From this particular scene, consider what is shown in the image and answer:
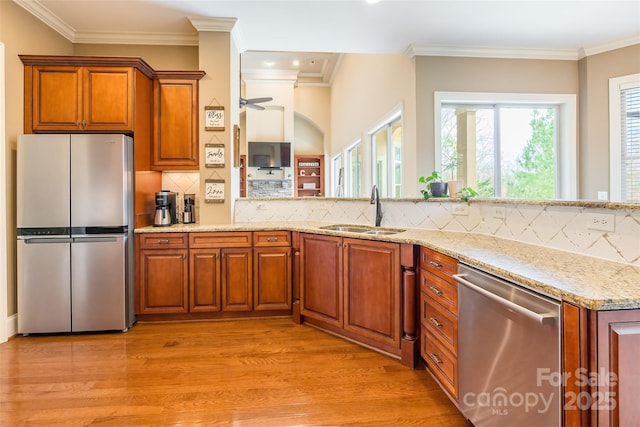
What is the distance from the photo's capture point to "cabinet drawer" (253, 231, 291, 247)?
3131 millimetres

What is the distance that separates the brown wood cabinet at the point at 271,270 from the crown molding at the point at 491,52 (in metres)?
2.66

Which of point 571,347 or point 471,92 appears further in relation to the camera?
point 471,92

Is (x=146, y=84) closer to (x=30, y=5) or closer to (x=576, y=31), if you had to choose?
(x=30, y=5)

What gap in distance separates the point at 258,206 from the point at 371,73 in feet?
10.2

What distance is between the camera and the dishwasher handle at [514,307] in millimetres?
1098

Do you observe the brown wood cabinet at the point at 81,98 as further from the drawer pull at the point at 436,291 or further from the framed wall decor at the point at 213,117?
the drawer pull at the point at 436,291

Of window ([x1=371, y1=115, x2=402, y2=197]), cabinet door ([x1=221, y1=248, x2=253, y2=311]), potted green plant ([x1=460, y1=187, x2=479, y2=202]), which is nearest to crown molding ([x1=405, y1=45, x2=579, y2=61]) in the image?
window ([x1=371, y1=115, x2=402, y2=197])

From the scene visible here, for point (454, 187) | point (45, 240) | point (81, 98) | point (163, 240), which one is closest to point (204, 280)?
point (163, 240)

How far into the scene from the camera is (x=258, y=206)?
364 cm

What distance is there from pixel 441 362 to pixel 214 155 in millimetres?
2732

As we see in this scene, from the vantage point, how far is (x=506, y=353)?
1.33m

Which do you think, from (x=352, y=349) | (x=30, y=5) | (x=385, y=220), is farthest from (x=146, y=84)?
(x=352, y=349)

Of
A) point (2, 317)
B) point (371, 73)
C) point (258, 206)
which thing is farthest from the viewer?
point (371, 73)

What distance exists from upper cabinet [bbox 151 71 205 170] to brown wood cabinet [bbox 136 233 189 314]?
790 millimetres
